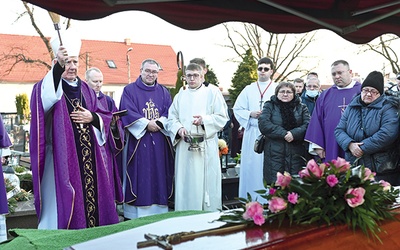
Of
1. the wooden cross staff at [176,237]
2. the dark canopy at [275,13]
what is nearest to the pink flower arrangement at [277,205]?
the wooden cross staff at [176,237]

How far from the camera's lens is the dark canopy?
126 inches

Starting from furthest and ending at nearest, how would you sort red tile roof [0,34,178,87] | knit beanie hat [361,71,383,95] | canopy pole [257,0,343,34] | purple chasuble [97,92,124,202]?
1. red tile roof [0,34,178,87]
2. purple chasuble [97,92,124,202]
3. knit beanie hat [361,71,383,95]
4. canopy pole [257,0,343,34]

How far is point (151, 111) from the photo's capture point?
6852 millimetres

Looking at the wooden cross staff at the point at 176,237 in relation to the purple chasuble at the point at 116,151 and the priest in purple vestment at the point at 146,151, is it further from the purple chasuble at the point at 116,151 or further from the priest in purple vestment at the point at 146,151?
the priest in purple vestment at the point at 146,151

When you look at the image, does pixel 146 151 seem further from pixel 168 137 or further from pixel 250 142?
pixel 250 142

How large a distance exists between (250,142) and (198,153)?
3.21 ft

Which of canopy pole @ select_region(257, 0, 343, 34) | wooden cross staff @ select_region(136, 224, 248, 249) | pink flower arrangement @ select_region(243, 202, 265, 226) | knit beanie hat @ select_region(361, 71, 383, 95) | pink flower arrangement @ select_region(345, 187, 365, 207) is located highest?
canopy pole @ select_region(257, 0, 343, 34)

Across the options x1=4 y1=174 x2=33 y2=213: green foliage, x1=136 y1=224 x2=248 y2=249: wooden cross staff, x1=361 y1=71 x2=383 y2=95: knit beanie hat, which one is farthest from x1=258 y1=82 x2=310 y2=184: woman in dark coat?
x1=136 y1=224 x2=248 y2=249: wooden cross staff

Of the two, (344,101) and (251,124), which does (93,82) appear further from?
(344,101)

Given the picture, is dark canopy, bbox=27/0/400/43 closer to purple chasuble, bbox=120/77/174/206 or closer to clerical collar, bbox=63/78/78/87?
clerical collar, bbox=63/78/78/87

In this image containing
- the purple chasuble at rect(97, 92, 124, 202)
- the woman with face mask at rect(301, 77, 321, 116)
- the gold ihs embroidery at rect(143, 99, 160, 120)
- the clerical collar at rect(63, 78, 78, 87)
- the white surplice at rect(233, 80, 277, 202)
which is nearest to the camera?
the clerical collar at rect(63, 78, 78, 87)

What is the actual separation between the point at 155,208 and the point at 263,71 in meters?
2.60

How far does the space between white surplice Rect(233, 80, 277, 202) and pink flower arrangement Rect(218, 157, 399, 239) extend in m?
4.65

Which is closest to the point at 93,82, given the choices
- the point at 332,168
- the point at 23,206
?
the point at 23,206
